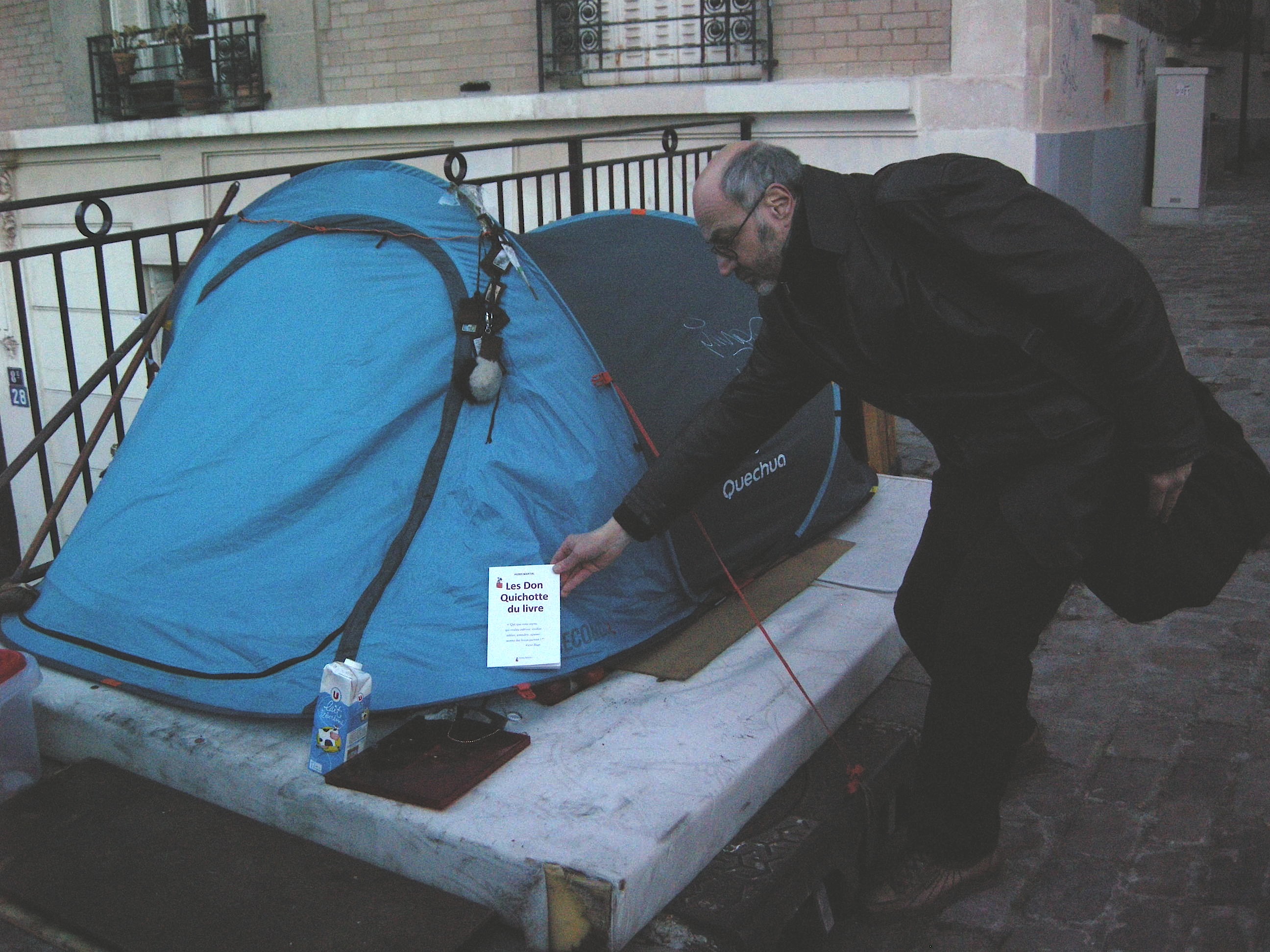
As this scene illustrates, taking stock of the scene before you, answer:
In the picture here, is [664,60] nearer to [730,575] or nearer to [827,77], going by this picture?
[827,77]

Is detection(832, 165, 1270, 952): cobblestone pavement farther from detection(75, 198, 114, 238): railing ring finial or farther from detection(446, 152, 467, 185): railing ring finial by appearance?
detection(75, 198, 114, 238): railing ring finial

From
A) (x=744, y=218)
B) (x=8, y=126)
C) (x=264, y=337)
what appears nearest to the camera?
(x=744, y=218)

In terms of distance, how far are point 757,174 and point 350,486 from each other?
132 centimetres

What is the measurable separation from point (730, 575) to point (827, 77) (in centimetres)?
532

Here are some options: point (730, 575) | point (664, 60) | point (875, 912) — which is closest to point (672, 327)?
point (730, 575)

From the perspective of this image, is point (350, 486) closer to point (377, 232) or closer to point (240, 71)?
point (377, 232)

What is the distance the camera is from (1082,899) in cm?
252

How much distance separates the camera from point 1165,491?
7.45ft

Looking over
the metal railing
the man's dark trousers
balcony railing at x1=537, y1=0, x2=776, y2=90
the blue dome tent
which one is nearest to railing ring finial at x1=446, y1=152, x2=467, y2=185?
the metal railing

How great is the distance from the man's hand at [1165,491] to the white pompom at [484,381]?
61.4 inches

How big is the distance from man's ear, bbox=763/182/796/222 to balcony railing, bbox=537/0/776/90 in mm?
6048

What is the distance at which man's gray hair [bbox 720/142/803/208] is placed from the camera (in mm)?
2330

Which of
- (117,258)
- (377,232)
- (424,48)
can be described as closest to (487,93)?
(424,48)

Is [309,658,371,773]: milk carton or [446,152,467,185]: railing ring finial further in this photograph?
[446,152,467,185]: railing ring finial
